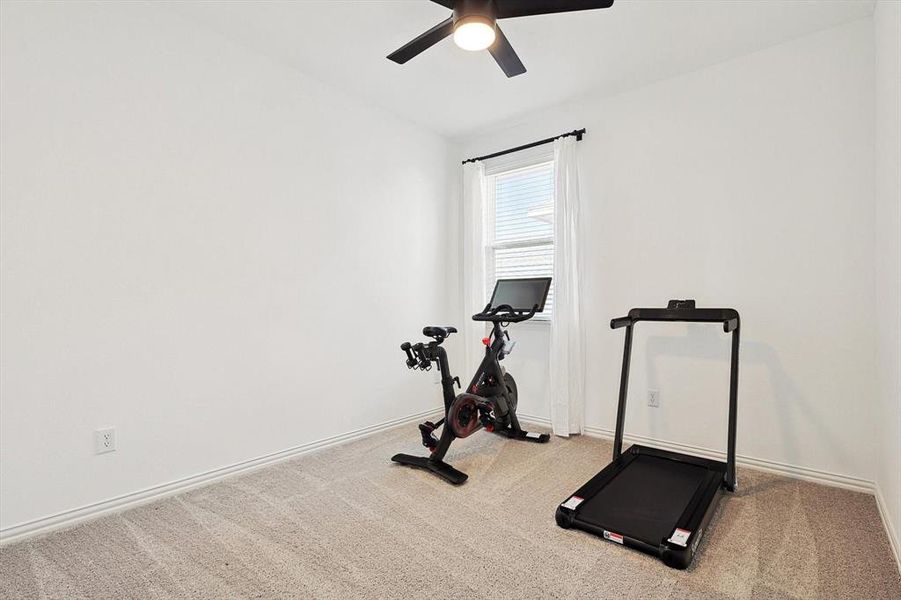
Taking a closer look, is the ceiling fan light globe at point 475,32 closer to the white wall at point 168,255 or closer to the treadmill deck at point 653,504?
the white wall at point 168,255

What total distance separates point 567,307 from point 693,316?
1073mm

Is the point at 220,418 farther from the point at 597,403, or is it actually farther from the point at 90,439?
the point at 597,403

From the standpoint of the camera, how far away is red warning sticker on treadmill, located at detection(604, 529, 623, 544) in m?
1.96

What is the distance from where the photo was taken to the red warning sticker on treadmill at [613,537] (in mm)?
1960

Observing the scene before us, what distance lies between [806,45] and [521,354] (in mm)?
2882

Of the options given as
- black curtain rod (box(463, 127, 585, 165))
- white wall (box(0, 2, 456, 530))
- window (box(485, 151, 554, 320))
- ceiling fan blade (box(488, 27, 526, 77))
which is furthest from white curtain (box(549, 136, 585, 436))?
white wall (box(0, 2, 456, 530))

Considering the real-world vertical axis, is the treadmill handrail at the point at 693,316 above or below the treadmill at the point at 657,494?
above

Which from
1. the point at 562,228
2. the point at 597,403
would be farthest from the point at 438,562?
the point at 562,228

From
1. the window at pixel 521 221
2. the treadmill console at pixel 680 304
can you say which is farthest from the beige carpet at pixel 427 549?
the window at pixel 521 221

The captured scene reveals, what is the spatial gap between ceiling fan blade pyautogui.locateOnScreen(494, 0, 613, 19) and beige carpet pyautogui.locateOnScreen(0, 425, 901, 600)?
236 centimetres

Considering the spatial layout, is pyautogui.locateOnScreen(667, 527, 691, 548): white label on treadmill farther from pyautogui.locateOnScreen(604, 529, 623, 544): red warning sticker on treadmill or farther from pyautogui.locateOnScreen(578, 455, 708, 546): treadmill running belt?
pyautogui.locateOnScreen(604, 529, 623, 544): red warning sticker on treadmill

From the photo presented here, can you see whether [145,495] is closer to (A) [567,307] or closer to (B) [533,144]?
(A) [567,307]

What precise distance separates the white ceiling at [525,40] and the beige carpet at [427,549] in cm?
270

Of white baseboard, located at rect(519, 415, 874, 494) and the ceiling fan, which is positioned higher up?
the ceiling fan
